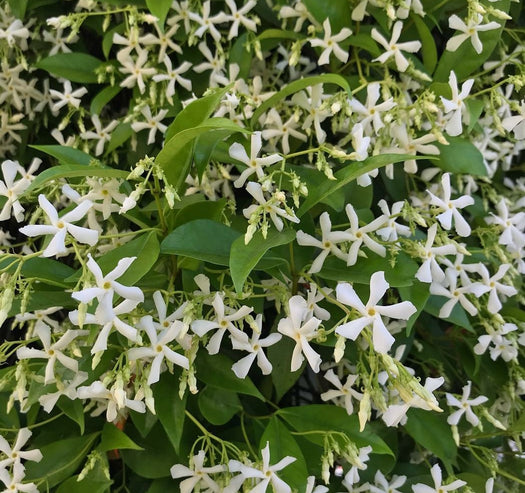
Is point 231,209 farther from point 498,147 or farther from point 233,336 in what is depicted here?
point 498,147

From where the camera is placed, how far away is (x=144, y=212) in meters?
0.74

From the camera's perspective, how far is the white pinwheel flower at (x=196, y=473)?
68cm

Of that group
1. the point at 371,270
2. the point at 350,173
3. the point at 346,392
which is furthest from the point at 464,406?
the point at 350,173

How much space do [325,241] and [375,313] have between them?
13 cm

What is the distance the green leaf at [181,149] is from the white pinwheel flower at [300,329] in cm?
18

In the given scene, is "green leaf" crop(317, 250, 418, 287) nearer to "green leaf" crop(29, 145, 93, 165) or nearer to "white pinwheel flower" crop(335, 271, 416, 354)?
"white pinwheel flower" crop(335, 271, 416, 354)

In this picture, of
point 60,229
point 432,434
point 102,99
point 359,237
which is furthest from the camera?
point 102,99

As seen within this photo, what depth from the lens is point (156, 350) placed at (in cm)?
61

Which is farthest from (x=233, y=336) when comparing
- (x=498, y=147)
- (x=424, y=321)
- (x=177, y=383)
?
(x=498, y=147)

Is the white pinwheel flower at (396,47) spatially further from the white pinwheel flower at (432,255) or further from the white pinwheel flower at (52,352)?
the white pinwheel flower at (52,352)

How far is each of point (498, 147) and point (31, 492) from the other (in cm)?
86

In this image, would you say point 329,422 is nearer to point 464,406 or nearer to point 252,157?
point 464,406

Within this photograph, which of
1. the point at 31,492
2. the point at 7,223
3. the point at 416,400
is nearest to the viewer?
the point at 416,400

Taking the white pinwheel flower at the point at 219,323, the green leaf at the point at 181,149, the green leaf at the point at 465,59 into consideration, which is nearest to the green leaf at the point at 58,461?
the white pinwheel flower at the point at 219,323
